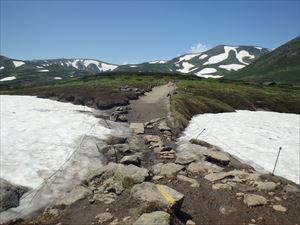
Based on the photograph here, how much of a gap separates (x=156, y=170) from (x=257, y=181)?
22.9 ft

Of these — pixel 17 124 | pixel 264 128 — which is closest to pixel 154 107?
pixel 264 128

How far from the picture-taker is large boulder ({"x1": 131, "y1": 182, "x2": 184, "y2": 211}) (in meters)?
16.1

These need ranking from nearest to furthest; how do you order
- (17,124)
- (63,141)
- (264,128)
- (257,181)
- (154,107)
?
(257,181)
(63,141)
(17,124)
(264,128)
(154,107)

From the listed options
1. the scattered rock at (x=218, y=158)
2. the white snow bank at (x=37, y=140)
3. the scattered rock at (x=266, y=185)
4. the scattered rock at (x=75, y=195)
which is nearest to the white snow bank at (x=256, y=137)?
the scattered rock at (x=218, y=158)

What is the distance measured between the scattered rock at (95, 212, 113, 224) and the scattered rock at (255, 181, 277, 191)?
10.2 meters

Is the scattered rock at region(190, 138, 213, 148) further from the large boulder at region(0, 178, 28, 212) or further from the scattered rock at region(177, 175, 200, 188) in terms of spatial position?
the large boulder at region(0, 178, 28, 212)

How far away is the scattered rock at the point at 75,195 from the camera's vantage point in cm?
1869

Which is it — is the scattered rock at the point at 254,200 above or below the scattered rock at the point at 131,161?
below

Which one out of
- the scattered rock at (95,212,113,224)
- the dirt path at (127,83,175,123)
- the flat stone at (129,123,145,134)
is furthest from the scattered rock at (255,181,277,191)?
the dirt path at (127,83,175,123)

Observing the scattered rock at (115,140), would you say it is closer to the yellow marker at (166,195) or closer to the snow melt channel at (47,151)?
the snow melt channel at (47,151)

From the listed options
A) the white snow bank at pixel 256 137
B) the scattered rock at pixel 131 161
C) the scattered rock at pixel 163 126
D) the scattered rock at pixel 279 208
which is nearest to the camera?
the scattered rock at pixel 279 208

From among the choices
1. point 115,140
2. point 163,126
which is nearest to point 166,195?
point 115,140

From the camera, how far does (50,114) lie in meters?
42.1

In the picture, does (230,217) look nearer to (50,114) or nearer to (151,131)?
(151,131)
